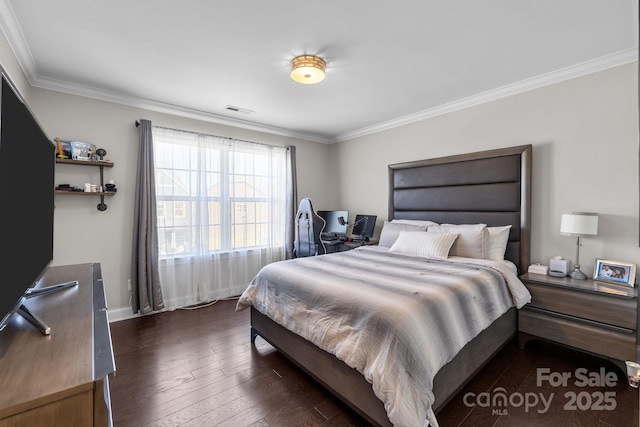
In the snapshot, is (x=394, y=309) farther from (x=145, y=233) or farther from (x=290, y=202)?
(x=290, y=202)

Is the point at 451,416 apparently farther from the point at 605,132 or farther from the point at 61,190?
the point at 61,190

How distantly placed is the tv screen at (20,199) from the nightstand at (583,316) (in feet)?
10.7

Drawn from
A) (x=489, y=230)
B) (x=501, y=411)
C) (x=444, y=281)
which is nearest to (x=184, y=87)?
(x=444, y=281)

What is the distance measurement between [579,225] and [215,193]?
151 inches

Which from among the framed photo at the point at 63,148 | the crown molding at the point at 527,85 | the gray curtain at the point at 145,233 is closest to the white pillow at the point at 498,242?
the crown molding at the point at 527,85

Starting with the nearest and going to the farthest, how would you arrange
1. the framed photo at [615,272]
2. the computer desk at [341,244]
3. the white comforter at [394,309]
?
the white comforter at [394,309] → the framed photo at [615,272] → the computer desk at [341,244]

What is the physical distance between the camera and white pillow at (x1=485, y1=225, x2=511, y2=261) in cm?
272

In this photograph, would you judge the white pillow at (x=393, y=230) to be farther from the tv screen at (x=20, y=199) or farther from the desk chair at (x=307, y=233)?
the tv screen at (x=20, y=199)

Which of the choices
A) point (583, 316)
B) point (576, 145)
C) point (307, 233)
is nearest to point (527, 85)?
point (576, 145)

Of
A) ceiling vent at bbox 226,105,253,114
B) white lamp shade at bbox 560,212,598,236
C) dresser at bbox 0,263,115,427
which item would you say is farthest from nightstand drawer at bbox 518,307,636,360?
ceiling vent at bbox 226,105,253,114

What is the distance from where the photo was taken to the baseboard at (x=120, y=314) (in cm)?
305

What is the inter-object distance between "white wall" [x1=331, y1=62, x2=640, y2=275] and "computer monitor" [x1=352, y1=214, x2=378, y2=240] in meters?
1.40

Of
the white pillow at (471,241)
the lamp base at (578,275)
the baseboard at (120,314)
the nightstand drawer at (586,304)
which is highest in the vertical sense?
the white pillow at (471,241)

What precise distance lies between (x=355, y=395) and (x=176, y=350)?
1718 millimetres
